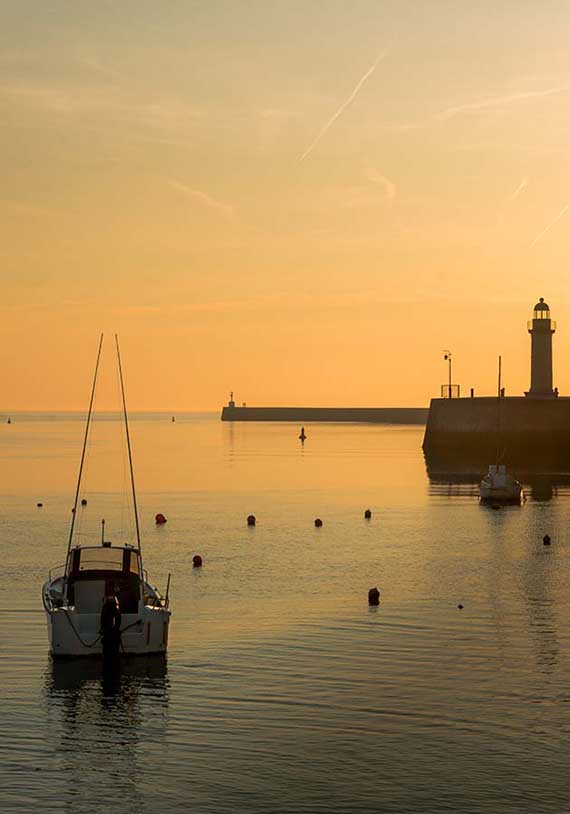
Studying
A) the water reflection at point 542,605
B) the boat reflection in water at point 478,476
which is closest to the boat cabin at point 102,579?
the water reflection at point 542,605

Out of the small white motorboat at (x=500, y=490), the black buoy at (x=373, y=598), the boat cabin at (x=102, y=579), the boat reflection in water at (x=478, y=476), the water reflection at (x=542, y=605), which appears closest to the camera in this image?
the boat cabin at (x=102, y=579)

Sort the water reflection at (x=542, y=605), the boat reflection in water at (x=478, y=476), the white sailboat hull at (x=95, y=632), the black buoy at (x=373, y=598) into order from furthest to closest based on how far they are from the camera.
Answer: the boat reflection in water at (x=478, y=476) < the black buoy at (x=373, y=598) < the water reflection at (x=542, y=605) < the white sailboat hull at (x=95, y=632)

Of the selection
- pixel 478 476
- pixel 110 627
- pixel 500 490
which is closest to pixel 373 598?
pixel 110 627

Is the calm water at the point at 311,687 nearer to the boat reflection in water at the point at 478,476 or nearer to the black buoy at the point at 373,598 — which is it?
the black buoy at the point at 373,598

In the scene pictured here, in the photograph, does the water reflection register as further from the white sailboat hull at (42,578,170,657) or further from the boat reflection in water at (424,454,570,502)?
the boat reflection in water at (424,454,570,502)

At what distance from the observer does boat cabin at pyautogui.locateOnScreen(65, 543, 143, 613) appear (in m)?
31.7

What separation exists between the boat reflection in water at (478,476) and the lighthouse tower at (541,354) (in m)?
8.18

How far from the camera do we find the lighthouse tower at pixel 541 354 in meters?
127

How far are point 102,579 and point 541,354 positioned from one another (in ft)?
328

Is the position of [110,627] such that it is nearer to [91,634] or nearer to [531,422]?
[91,634]

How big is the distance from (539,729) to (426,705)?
9.26ft

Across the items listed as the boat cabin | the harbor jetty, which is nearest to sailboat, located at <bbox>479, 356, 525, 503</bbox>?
the harbor jetty

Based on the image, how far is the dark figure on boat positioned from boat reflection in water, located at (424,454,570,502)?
2317 inches

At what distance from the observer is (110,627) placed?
3033 centimetres
